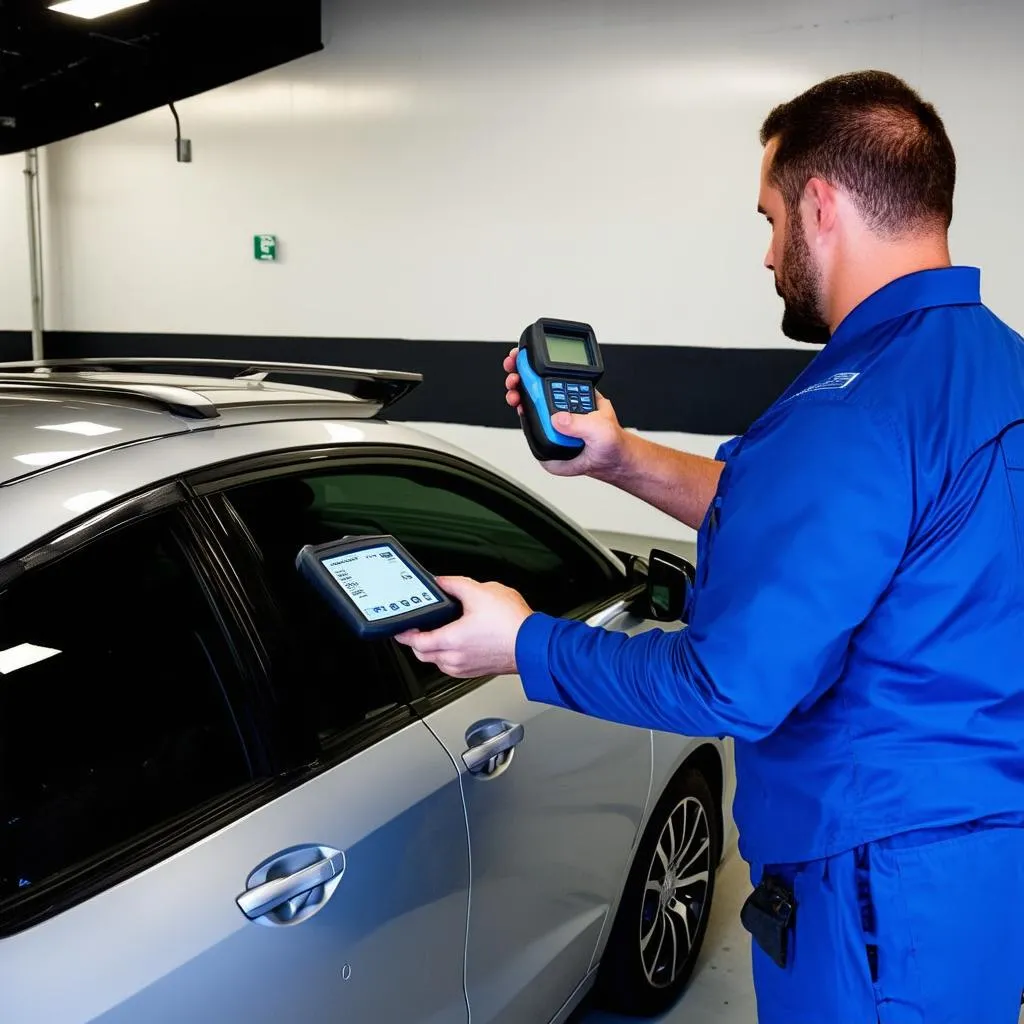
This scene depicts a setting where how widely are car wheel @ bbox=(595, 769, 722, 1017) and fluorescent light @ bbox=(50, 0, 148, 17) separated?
425cm

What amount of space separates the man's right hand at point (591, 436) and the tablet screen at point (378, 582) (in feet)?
1.42

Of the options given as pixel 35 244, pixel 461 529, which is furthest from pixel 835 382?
pixel 35 244

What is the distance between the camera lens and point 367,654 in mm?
1518

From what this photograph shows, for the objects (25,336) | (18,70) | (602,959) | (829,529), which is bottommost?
(602,959)

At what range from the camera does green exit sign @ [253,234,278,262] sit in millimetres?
6113

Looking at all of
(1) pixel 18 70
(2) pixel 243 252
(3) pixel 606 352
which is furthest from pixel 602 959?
(1) pixel 18 70

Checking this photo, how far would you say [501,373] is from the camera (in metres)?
5.40

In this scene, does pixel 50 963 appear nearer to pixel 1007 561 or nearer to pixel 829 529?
pixel 829 529

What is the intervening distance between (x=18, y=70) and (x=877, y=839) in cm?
631

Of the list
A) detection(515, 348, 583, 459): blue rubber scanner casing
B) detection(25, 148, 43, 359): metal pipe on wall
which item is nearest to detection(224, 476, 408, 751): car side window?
detection(515, 348, 583, 459): blue rubber scanner casing

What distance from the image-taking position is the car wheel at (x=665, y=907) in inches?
80.6

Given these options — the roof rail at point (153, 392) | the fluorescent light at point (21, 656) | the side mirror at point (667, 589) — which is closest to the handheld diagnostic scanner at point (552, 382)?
the side mirror at point (667, 589)

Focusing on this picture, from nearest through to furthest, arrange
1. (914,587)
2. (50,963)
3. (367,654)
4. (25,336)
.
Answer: (50,963) → (914,587) → (367,654) → (25,336)

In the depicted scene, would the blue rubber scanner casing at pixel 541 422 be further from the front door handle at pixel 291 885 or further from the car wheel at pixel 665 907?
the car wheel at pixel 665 907
